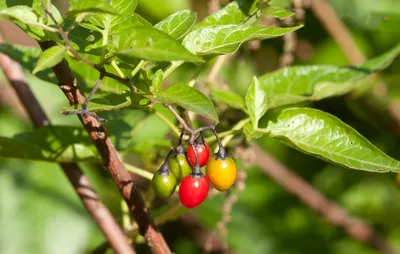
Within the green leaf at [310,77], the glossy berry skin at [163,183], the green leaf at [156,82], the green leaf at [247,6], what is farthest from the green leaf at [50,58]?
the green leaf at [310,77]

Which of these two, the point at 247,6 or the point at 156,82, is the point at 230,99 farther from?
the point at 156,82

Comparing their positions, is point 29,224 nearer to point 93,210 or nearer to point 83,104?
point 93,210

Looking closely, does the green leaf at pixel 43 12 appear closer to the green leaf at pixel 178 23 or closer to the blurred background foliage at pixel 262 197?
the green leaf at pixel 178 23

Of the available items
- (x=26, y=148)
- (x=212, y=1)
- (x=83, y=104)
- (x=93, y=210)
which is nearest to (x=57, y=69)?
(x=83, y=104)

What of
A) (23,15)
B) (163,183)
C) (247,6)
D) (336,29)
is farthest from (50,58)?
(336,29)

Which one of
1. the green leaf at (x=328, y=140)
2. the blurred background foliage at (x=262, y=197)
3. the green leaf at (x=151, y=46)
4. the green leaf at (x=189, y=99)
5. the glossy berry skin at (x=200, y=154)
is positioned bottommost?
the blurred background foliage at (x=262, y=197)

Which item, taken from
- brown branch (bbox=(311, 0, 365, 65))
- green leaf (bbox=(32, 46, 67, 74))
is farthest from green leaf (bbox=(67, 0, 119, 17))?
brown branch (bbox=(311, 0, 365, 65))
